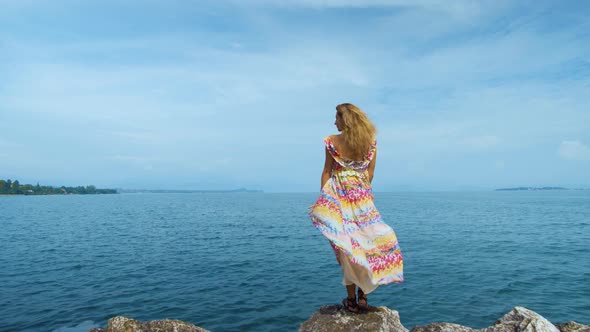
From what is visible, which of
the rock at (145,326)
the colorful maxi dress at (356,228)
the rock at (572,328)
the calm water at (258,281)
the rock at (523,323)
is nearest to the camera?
the rock at (523,323)

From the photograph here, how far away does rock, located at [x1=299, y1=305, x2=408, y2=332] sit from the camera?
6.25m

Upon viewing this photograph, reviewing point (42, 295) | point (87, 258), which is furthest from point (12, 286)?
point (87, 258)

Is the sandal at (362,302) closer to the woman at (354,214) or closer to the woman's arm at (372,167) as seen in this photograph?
the woman at (354,214)

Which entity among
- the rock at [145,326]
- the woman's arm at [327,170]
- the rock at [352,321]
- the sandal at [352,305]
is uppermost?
the woman's arm at [327,170]

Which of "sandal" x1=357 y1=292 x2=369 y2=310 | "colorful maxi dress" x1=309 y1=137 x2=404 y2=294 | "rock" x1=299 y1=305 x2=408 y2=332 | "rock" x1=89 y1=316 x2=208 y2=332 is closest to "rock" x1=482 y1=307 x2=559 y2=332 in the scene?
"rock" x1=299 y1=305 x2=408 y2=332

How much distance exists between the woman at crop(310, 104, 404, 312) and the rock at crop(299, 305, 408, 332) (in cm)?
16

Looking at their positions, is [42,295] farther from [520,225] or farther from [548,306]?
[520,225]

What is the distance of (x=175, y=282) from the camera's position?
18781 millimetres

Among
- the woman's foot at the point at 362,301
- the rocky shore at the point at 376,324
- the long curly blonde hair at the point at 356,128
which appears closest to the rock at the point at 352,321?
the rocky shore at the point at 376,324

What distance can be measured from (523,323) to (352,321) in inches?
108

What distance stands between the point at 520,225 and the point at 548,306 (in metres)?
33.5

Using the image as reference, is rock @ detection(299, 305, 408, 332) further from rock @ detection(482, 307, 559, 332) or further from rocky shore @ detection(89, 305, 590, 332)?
rock @ detection(482, 307, 559, 332)

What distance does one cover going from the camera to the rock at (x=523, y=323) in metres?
5.95

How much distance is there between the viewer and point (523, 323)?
241 inches
